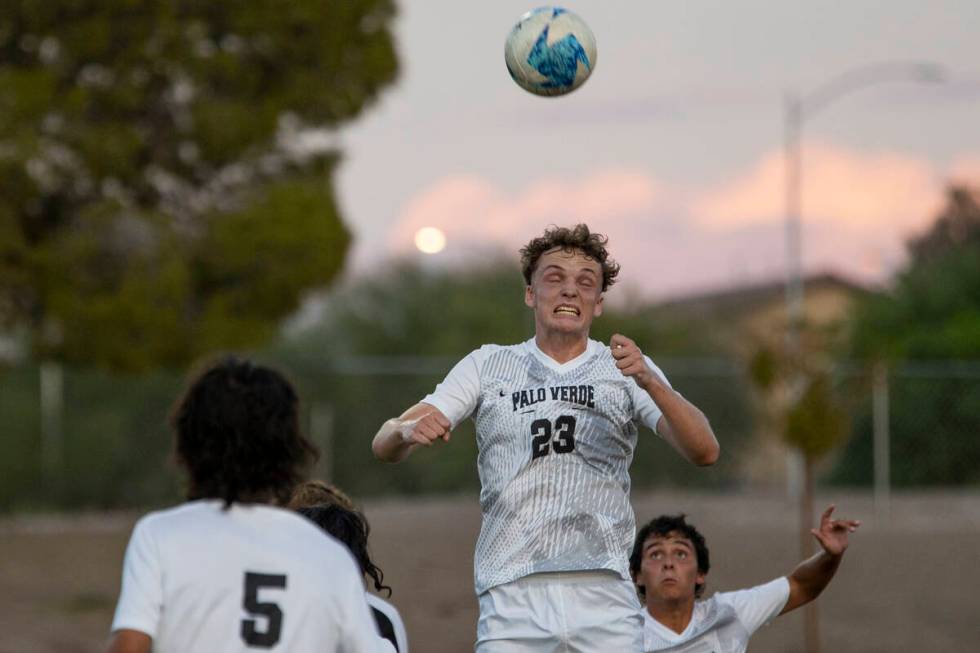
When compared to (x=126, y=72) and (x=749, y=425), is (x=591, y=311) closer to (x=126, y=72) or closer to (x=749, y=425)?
(x=126, y=72)

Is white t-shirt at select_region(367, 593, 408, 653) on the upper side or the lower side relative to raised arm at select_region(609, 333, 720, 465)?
lower

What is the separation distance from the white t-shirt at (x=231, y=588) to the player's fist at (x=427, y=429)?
42.8 inches

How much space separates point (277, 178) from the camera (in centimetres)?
2405

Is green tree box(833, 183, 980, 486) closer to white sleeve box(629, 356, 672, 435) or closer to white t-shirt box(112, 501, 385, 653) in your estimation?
white sleeve box(629, 356, 672, 435)

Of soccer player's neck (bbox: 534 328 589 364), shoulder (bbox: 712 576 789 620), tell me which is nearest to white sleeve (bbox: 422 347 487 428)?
soccer player's neck (bbox: 534 328 589 364)

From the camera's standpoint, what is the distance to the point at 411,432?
4762 millimetres

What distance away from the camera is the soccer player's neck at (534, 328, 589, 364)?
529 centimetres

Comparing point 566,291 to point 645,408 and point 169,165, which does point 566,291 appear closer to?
point 645,408

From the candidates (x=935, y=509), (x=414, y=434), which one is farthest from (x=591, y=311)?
(x=935, y=509)

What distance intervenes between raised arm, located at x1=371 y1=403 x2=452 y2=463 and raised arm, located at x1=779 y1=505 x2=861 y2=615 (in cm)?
132

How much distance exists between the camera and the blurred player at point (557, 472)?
5090mm

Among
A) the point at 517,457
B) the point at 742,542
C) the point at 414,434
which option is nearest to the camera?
the point at 414,434

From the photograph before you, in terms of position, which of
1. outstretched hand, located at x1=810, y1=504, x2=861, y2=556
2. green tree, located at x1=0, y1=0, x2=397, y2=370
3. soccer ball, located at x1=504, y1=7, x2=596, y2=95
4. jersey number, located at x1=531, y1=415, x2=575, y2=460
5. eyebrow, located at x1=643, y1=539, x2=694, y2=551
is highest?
green tree, located at x1=0, y1=0, x2=397, y2=370

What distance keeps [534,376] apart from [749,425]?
2481 centimetres
